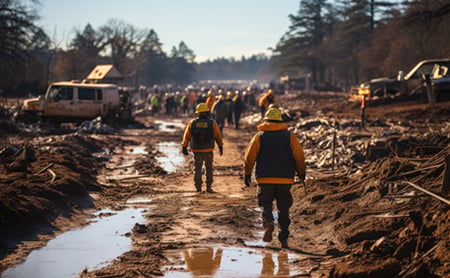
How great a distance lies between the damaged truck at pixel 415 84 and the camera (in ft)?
91.2

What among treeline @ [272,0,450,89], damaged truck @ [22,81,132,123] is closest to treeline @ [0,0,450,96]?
treeline @ [272,0,450,89]

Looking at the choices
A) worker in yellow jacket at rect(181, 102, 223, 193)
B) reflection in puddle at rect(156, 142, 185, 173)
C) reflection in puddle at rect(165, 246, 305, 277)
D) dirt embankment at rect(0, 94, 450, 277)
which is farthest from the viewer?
reflection in puddle at rect(156, 142, 185, 173)

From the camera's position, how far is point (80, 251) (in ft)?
29.2

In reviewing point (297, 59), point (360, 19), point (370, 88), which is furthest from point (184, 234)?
point (297, 59)

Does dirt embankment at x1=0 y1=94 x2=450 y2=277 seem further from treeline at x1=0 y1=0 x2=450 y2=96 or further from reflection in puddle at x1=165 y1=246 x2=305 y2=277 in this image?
treeline at x1=0 y1=0 x2=450 y2=96

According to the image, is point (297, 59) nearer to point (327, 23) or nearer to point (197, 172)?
point (327, 23)

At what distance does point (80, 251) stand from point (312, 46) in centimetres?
8899

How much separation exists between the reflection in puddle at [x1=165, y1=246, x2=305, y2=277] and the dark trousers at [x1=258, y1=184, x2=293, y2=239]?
44 centimetres

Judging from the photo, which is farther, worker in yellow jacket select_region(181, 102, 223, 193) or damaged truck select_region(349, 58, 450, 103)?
damaged truck select_region(349, 58, 450, 103)

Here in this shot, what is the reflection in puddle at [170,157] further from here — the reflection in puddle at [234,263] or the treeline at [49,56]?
the treeline at [49,56]

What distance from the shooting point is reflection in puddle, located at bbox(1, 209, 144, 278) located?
25.9 feet

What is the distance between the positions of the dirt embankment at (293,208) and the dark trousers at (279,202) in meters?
0.29

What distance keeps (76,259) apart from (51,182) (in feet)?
14.8

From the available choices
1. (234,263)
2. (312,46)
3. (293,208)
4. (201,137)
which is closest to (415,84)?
(201,137)
